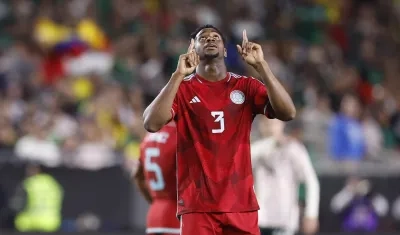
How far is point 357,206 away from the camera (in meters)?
13.0

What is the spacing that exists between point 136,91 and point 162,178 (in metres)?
6.77

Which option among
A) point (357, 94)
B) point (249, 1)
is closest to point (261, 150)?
point (357, 94)

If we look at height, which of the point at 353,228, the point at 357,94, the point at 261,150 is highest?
the point at 357,94

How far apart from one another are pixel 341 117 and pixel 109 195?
3.88 metres

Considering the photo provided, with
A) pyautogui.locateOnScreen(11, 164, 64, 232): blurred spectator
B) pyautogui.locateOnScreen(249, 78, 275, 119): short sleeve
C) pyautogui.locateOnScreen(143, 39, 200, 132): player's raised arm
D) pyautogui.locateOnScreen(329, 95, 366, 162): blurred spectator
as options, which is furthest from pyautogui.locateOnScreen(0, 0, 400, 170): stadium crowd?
pyautogui.locateOnScreen(143, 39, 200, 132): player's raised arm

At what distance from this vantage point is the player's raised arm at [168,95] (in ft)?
21.7

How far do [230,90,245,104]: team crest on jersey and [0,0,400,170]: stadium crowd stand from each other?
20.8 feet

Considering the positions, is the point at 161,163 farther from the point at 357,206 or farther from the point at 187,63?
the point at 357,206

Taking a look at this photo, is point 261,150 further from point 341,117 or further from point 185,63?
point 341,117

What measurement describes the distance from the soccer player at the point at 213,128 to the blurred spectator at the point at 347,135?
7366mm

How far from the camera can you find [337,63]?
1753 centimetres

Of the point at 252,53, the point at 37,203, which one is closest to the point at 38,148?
the point at 37,203

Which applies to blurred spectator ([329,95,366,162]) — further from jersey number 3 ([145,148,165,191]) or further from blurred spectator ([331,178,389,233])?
jersey number 3 ([145,148,165,191])

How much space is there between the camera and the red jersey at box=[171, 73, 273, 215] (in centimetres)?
677
